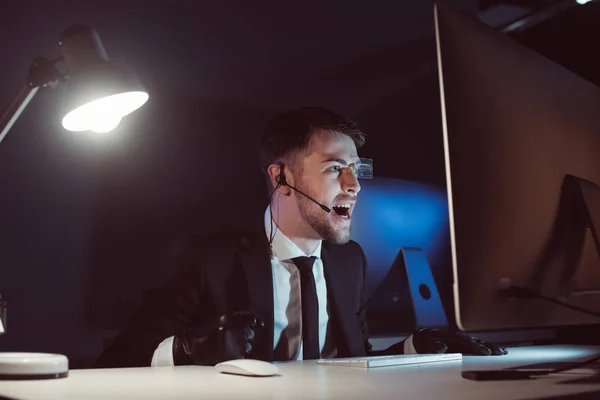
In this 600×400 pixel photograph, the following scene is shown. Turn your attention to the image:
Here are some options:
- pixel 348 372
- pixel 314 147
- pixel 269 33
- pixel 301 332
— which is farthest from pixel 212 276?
pixel 269 33

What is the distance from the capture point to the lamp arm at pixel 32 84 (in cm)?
131

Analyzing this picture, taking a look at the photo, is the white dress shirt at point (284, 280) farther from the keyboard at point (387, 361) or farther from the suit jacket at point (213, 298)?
the keyboard at point (387, 361)

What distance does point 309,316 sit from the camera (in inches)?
71.5

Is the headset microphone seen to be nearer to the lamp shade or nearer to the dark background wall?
the dark background wall

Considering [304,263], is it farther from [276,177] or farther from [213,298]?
[276,177]

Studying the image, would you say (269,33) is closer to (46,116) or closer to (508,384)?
(46,116)

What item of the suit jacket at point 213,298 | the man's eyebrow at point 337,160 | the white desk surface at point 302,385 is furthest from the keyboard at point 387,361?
the man's eyebrow at point 337,160

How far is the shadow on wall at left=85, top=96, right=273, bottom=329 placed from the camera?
1.87 meters

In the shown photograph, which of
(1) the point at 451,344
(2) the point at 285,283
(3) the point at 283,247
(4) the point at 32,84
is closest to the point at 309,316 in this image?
(2) the point at 285,283

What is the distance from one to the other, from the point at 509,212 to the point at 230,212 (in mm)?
1377

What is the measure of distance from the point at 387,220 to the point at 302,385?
1337 millimetres

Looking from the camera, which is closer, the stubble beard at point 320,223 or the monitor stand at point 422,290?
the stubble beard at point 320,223

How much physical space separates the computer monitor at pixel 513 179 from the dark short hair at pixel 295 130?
120cm

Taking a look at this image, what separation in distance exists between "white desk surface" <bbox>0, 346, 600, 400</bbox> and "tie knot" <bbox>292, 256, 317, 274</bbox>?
69cm
